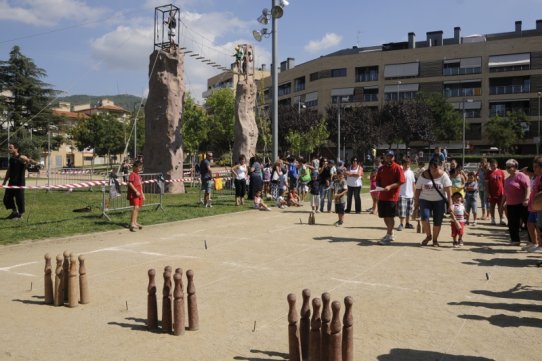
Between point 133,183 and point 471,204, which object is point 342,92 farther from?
point 133,183

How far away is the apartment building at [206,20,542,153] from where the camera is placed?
190ft

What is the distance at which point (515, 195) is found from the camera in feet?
32.6

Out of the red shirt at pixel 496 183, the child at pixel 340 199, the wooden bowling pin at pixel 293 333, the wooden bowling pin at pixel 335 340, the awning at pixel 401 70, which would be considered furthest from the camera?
the awning at pixel 401 70

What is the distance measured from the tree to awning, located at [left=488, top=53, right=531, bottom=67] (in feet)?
169

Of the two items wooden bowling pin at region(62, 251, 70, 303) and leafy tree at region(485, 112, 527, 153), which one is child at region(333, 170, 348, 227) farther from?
leafy tree at region(485, 112, 527, 153)

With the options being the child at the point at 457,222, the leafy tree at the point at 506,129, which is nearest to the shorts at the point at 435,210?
the child at the point at 457,222

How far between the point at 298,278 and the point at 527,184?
219 inches

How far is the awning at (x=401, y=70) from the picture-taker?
63.5 m

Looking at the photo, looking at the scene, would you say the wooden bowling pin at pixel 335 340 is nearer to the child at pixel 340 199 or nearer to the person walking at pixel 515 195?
the person walking at pixel 515 195

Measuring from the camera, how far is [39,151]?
49.5 meters

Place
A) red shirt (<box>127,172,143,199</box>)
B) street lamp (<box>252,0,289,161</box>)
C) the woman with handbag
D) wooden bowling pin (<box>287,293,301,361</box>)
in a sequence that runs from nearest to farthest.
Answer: wooden bowling pin (<box>287,293,301,361</box>) < the woman with handbag < red shirt (<box>127,172,143,199</box>) < street lamp (<box>252,0,289,161</box>)

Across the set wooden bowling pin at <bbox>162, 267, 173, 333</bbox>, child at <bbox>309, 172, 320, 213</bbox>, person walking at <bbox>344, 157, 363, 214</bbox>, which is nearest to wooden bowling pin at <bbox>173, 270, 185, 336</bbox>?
wooden bowling pin at <bbox>162, 267, 173, 333</bbox>

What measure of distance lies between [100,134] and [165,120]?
46266 millimetres

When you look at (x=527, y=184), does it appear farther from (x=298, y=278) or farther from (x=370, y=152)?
(x=370, y=152)
